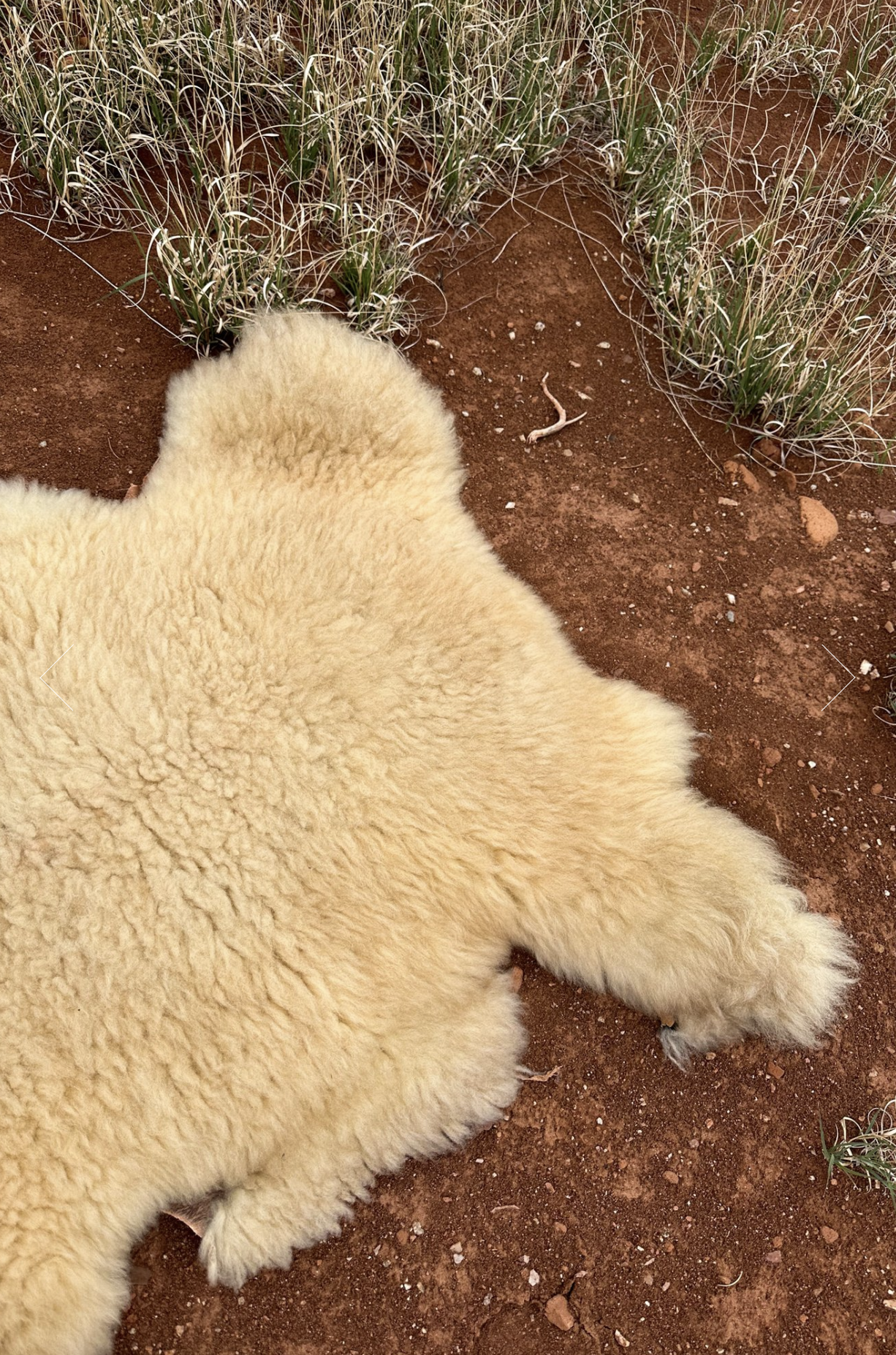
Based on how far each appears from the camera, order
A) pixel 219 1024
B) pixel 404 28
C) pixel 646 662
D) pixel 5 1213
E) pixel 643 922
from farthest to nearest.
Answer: pixel 404 28 < pixel 646 662 < pixel 643 922 < pixel 219 1024 < pixel 5 1213

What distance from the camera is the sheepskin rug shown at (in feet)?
7.38

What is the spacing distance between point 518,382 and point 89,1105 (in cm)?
274

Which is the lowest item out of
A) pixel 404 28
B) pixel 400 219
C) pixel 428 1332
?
pixel 428 1332

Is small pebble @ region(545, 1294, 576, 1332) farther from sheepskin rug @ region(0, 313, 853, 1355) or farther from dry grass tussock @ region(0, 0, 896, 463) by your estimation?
dry grass tussock @ region(0, 0, 896, 463)

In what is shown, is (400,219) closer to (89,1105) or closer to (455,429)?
(455,429)

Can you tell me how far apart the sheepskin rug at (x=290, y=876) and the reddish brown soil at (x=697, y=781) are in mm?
152

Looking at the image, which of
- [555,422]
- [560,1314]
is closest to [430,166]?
[555,422]

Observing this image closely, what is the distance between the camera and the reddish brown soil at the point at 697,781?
2486 mm

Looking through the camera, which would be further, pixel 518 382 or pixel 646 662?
pixel 518 382

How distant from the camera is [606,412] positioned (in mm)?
3684

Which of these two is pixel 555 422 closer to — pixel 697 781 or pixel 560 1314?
pixel 697 781

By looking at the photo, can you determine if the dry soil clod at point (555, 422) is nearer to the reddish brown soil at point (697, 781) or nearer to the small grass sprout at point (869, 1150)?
the reddish brown soil at point (697, 781)

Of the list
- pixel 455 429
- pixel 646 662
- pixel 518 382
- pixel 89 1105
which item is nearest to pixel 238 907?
pixel 89 1105

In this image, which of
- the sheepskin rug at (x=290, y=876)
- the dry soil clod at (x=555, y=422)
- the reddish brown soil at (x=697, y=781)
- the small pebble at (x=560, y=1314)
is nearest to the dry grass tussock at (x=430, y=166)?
the reddish brown soil at (x=697, y=781)
